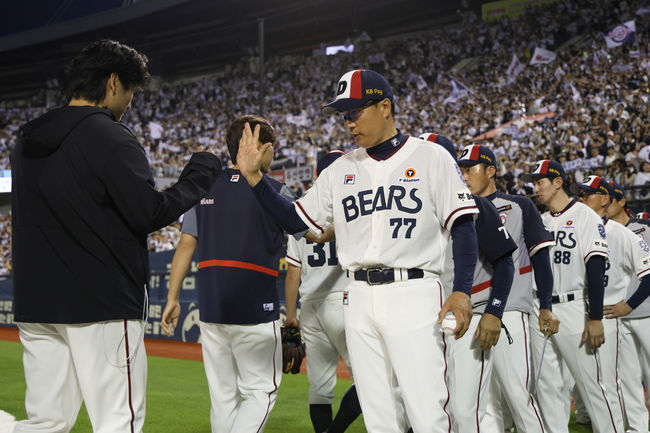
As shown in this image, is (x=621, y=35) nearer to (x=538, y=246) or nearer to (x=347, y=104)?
(x=538, y=246)

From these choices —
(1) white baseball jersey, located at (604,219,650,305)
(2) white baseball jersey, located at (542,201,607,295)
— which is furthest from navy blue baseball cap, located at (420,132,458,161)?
(1) white baseball jersey, located at (604,219,650,305)

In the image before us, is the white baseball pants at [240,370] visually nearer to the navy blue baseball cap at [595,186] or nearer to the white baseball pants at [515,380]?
the white baseball pants at [515,380]

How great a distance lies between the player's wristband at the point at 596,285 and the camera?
4.64m

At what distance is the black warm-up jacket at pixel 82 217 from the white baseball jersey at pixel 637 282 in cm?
479

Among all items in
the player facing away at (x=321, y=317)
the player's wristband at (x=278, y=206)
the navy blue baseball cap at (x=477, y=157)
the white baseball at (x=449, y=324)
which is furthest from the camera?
the player facing away at (x=321, y=317)

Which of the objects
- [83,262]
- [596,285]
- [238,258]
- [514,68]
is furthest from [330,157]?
[514,68]

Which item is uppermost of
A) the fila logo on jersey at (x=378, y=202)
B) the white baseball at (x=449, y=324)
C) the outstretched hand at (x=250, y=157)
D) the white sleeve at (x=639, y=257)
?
the outstretched hand at (x=250, y=157)

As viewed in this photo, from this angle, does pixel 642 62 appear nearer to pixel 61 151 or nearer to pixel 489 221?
pixel 489 221

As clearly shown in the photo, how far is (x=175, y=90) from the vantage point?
32.9m

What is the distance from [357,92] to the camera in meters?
3.01

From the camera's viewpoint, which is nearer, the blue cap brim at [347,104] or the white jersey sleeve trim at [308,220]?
the blue cap brim at [347,104]

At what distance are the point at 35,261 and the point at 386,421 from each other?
1.59 metres

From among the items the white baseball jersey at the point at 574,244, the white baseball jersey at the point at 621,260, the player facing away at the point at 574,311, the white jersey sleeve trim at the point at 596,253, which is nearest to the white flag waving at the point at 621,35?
the white baseball jersey at the point at 621,260

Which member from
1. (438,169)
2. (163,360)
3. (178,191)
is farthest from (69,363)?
(163,360)
